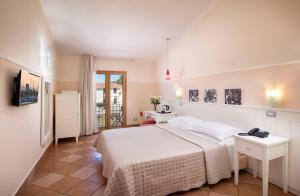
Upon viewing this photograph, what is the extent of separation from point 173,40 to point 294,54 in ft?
9.41

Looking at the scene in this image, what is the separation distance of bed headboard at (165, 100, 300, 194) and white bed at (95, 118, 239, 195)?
0.45 m

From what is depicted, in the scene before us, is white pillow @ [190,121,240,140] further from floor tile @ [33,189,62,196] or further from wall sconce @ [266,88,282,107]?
floor tile @ [33,189,62,196]

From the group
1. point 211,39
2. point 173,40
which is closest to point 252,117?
point 211,39

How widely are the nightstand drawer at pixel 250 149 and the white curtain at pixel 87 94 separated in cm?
415

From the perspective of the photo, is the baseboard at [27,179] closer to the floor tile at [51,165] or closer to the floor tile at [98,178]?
the floor tile at [51,165]

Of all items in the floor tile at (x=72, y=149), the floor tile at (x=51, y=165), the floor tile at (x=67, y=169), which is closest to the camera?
the floor tile at (x=67, y=169)

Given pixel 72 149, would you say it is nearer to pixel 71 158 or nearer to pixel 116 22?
pixel 71 158

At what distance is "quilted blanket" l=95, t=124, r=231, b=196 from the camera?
1621 millimetres

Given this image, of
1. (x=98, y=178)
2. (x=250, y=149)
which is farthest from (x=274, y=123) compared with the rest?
(x=98, y=178)

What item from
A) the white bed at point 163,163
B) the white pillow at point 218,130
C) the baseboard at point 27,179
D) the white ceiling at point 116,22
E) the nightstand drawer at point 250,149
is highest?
the white ceiling at point 116,22

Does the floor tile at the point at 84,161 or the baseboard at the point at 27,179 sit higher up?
the baseboard at the point at 27,179

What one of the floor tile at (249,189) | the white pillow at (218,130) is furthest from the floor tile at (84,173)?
the floor tile at (249,189)

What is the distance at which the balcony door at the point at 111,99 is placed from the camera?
5.33 m

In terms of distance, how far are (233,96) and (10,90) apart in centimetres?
306
